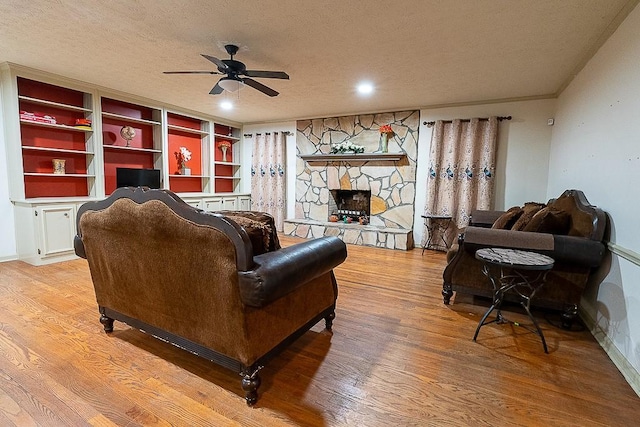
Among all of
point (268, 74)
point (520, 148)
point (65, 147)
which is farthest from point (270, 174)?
point (520, 148)

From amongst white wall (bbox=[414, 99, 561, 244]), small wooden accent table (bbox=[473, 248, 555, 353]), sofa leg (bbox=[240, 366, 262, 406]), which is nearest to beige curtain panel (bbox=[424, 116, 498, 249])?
white wall (bbox=[414, 99, 561, 244])

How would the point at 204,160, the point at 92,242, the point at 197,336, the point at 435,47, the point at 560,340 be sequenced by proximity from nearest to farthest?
the point at 197,336 → the point at 92,242 → the point at 560,340 → the point at 435,47 → the point at 204,160

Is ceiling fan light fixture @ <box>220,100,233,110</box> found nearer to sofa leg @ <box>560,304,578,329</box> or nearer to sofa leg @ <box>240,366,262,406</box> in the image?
sofa leg @ <box>240,366,262,406</box>

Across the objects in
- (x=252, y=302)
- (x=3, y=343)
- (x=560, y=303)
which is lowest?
(x=3, y=343)

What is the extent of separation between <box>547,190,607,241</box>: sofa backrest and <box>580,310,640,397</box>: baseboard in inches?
26.6

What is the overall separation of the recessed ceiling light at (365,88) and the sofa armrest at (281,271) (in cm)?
295

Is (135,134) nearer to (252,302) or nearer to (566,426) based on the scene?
(252,302)

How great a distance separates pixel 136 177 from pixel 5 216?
1.62m

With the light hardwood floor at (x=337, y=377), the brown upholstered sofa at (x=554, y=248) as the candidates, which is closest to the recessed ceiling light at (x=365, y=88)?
the brown upholstered sofa at (x=554, y=248)

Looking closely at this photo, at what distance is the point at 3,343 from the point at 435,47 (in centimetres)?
414

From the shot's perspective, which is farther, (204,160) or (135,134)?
(204,160)

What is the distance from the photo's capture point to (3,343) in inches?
82.7

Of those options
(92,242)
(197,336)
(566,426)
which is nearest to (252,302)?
(197,336)

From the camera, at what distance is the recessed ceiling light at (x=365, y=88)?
4121 millimetres
